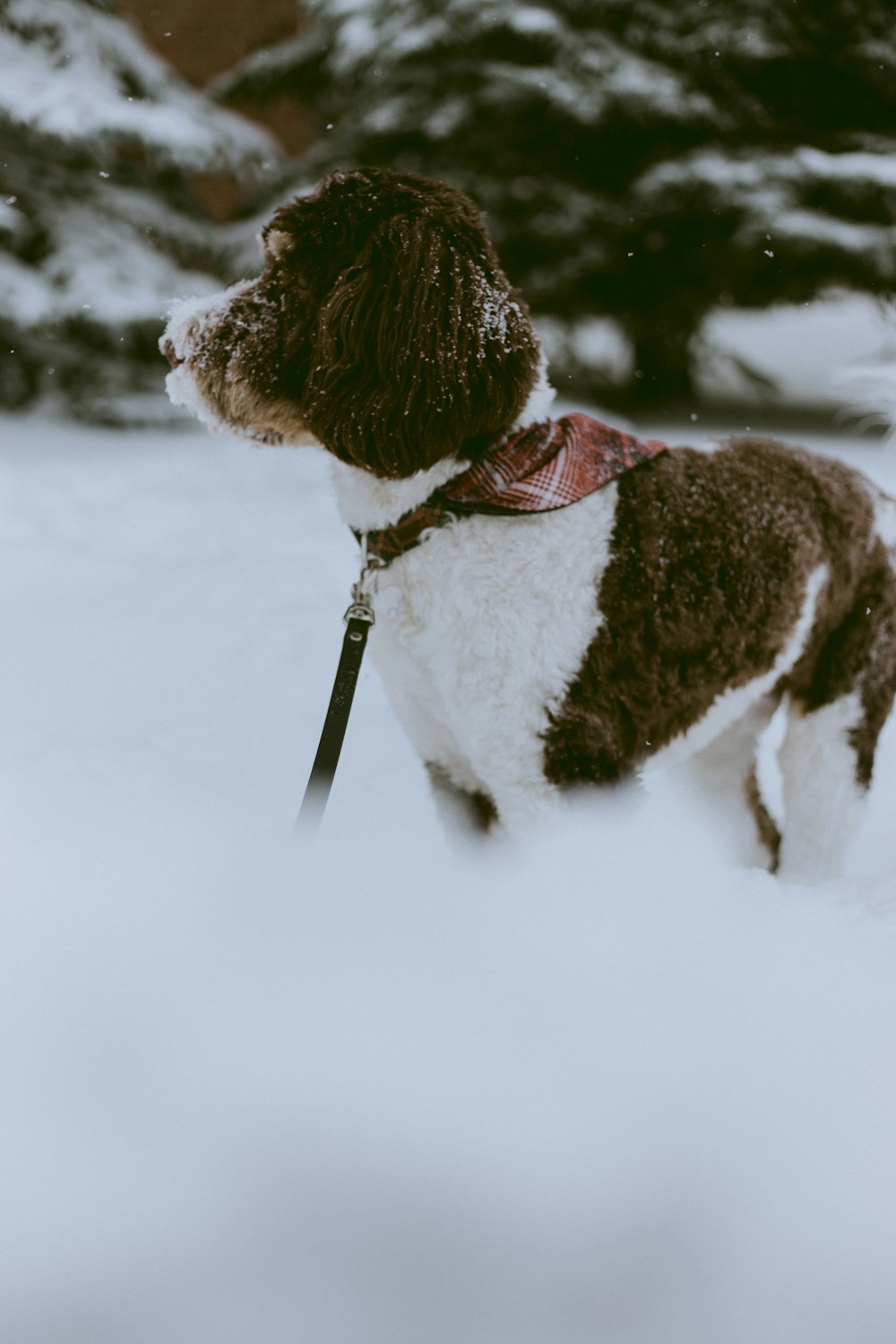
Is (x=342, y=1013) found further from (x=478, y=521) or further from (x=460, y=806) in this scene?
(x=478, y=521)

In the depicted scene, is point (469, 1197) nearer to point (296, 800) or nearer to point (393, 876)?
point (393, 876)

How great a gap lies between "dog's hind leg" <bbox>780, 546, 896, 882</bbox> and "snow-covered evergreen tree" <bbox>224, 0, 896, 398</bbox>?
19.5ft

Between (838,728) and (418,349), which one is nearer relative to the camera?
(418,349)

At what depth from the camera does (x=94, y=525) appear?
5.26 m

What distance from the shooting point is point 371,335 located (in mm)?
1987

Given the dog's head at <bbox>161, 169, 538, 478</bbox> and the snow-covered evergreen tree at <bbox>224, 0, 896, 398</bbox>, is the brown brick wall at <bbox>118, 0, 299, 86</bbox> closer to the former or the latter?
the snow-covered evergreen tree at <bbox>224, 0, 896, 398</bbox>

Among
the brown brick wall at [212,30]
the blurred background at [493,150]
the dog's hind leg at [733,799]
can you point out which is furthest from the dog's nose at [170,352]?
the brown brick wall at [212,30]

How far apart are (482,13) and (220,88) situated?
231cm

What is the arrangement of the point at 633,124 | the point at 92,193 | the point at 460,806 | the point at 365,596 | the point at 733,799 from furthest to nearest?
the point at 633,124
the point at 92,193
the point at 733,799
the point at 460,806
the point at 365,596

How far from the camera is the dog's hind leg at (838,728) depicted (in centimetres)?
257

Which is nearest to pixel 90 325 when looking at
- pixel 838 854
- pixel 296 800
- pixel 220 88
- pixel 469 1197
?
pixel 220 88

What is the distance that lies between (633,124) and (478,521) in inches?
270

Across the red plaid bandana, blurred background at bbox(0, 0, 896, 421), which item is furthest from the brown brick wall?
the red plaid bandana

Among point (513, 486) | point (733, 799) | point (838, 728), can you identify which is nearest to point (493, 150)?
point (733, 799)
